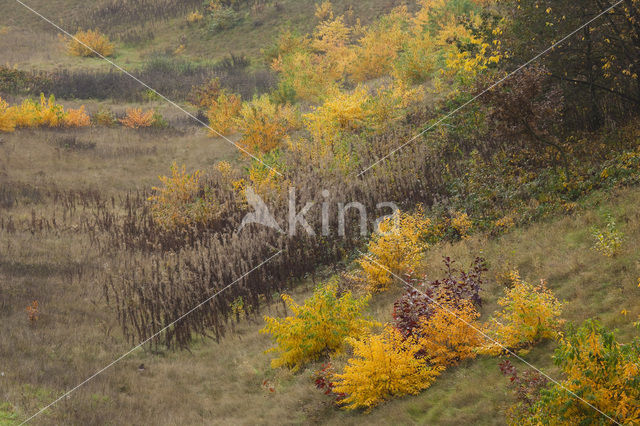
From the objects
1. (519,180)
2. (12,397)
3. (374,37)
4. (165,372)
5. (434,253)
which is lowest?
(165,372)

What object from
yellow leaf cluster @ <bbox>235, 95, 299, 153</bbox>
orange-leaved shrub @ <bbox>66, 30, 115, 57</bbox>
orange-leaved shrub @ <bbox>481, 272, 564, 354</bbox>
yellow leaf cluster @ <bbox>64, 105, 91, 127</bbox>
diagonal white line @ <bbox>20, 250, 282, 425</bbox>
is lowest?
diagonal white line @ <bbox>20, 250, 282, 425</bbox>

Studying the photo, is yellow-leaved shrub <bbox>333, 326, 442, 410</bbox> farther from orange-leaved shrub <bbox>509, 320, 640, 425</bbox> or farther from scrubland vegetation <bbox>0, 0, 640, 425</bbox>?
orange-leaved shrub <bbox>509, 320, 640, 425</bbox>

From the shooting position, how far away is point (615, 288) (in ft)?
27.4

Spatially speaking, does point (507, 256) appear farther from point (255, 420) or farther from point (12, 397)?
point (12, 397)

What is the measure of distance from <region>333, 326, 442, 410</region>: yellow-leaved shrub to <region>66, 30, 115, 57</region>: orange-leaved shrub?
4166 cm

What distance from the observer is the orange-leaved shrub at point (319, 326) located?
935 centimetres

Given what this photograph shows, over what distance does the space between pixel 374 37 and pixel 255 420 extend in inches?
1122

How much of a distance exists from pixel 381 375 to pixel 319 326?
1976 mm

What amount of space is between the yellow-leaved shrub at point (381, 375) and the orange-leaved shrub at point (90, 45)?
137 feet

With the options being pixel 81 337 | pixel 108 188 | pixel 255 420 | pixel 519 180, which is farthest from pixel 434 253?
pixel 108 188

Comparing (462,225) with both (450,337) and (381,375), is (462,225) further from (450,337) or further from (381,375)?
(381,375)

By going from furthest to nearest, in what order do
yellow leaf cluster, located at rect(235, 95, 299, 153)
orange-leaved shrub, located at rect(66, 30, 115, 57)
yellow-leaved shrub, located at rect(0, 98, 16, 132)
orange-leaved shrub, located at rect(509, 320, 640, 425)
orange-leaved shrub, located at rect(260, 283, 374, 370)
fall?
orange-leaved shrub, located at rect(66, 30, 115, 57) → yellow-leaved shrub, located at rect(0, 98, 16, 132) → yellow leaf cluster, located at rect(235, 95, 299, 153) → orange-leaved shrub, located at rect(260, 283, 374, 370) → orange-leaved shrub, located at rect(509, 320, 640, 425)

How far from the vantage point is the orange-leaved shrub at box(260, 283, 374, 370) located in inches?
368

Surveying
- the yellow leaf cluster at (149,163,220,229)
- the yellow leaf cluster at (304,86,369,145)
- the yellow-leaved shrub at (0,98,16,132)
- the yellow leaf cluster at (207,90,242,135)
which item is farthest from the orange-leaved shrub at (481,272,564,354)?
the yellow-leaved shrub at (0,98,16,132)
